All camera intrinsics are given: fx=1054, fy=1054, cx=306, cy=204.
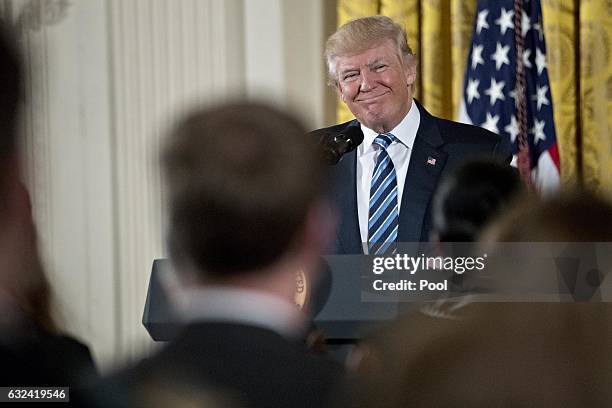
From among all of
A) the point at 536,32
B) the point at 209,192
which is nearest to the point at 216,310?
the point at 209,192

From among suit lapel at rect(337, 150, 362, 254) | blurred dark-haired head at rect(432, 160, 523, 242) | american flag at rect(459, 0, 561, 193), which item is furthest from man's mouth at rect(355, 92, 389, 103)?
blurred dark-haired head at rect(432, 160, 523, 242)

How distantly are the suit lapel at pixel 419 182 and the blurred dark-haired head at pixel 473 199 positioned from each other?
0.92 meters

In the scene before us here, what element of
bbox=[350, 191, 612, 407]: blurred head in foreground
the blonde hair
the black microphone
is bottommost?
bbox=[350, 191, 612, 407]: blurred head in foreground

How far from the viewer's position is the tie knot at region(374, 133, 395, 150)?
3.15m

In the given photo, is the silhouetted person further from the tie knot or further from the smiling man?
the tie knot

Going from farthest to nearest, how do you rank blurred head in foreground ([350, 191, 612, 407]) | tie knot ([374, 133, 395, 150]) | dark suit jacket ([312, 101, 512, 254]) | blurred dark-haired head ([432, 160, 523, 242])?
tie knot ([374, 133, 395, 150]) → dark suit jacket ([312, 101, 512, 254]) → blurred dark-haired head ([432, 160, 523, 242]) → blurred head in foreground ([350, 191, 612, 407])

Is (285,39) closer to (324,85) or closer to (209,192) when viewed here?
(324,85)

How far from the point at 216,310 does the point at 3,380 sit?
265 millimetres

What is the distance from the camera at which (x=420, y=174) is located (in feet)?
9.92

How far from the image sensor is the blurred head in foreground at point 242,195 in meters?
1.18

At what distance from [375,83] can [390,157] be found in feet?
1.61

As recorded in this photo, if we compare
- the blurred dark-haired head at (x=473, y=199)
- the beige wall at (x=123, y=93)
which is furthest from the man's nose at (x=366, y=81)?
the beige wall at (x=123, y=93)

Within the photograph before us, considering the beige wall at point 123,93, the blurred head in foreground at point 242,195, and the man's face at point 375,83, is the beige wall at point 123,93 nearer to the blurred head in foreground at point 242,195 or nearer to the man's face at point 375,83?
the man's face at point 375,83

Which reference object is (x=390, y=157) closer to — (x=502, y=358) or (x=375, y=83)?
(x=375, y=83)
